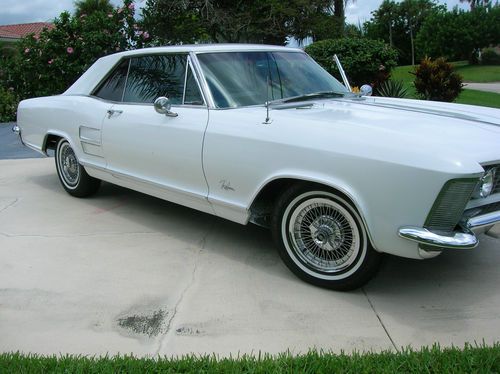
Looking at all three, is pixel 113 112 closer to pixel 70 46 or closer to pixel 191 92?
pixel 191 92

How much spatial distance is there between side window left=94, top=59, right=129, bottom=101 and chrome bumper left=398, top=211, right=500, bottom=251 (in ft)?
10.8

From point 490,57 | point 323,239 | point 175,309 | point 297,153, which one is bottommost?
point 175,309

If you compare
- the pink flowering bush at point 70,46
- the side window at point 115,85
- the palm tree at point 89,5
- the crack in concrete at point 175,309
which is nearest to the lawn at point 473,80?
the pink flowering bush at point 70,46

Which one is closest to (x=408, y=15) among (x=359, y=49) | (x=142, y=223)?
(x=359, y=49)

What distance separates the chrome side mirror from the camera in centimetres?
431

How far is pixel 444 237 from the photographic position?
10.2ft

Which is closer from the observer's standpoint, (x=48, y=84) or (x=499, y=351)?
(x=499, y=351)

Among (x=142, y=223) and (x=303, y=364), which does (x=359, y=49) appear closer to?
(x=142, y=223)

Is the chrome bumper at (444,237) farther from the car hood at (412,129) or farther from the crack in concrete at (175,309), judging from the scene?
the crack in concrete at (175,309)

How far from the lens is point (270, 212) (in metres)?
4.11

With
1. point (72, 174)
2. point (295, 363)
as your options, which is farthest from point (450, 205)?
point (72, 174)

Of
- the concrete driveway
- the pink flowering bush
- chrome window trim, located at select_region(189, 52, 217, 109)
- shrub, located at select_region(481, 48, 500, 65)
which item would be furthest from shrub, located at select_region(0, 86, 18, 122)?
shrub, located at select_region(481, 48, 500, 65)

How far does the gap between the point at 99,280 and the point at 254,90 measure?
192cm

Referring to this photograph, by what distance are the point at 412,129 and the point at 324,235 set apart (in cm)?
90
